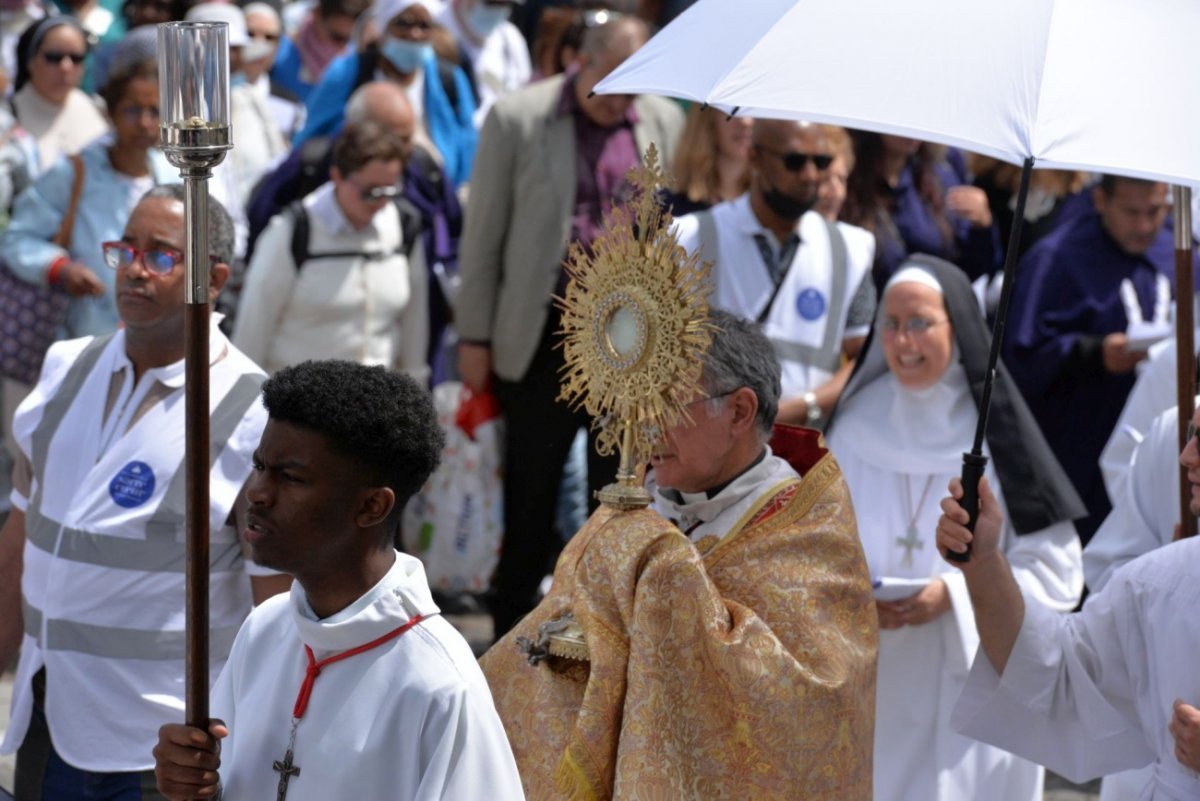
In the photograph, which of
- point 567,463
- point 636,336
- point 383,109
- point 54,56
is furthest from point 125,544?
point 54,56

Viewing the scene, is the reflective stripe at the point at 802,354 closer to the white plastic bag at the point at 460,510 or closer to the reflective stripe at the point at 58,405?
the white plastic bag at the point at 460,510

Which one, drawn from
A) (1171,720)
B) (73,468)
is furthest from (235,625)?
(1171,720)

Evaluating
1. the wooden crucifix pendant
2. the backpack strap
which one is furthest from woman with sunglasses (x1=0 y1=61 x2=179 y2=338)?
the wooden crucifix pendant

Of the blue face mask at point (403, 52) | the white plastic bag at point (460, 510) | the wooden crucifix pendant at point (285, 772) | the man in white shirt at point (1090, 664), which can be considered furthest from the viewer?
the blue face mask at point (403, 52)

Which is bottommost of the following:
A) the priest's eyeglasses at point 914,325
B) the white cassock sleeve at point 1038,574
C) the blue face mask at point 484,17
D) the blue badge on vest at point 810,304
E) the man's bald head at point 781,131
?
the white cassock sleeve at point 1038,574

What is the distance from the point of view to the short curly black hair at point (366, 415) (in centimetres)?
303

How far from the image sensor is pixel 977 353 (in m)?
5.34

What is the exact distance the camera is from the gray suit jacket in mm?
7266

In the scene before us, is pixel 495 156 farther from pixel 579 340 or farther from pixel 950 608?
pixel 579 340

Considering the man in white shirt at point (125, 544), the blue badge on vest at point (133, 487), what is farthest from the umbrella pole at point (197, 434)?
the blue badge on vest at point (133, 487)

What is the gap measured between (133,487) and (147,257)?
1.70 ft

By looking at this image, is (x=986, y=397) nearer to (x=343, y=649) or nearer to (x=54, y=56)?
(x=343, y=649)

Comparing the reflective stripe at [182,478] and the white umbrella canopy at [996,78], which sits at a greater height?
the white umbrella canopy at [996,78]

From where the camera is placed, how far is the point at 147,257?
4.22 m
